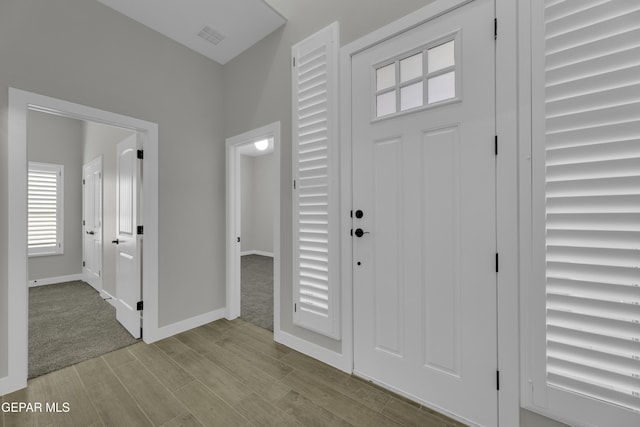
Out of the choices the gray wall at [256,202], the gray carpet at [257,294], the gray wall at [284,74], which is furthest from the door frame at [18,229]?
Answer: the gray wall at [256,202]

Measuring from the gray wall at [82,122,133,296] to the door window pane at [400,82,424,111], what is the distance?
3337 mm

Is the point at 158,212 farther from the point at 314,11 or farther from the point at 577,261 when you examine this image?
the point at 577,261

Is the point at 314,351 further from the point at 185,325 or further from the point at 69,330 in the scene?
the point at 69,330

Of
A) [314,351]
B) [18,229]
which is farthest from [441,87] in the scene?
[18,229]

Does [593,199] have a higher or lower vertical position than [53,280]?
higher

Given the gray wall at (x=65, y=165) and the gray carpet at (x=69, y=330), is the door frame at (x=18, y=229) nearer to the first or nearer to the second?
the gray carpet at (x=69, y=330)

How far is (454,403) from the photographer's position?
151cm

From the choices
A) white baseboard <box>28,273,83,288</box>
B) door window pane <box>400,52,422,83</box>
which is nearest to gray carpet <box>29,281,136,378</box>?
white baseboard <box>28,273,83,288</box>

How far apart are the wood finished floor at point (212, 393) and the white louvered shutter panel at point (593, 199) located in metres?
0.82

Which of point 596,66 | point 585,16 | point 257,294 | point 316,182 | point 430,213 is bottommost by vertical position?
point 257,294

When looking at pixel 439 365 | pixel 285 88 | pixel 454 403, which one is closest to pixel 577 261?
pixel 439 365

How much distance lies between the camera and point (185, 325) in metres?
2.74

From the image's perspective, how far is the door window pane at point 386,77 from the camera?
1.78m

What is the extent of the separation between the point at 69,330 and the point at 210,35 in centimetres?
360
